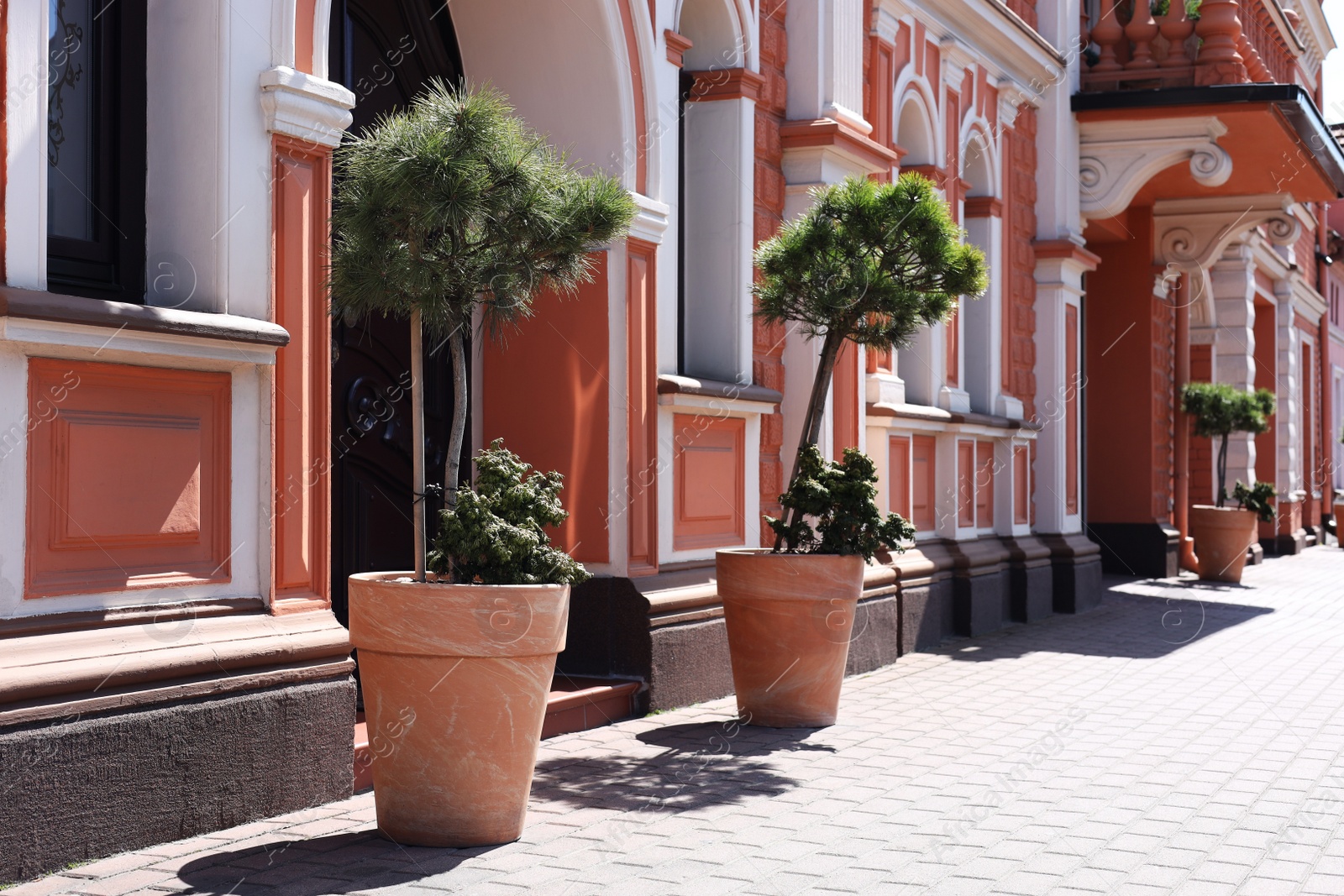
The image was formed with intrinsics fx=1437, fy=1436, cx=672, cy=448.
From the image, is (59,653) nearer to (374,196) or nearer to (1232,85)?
(374,196)

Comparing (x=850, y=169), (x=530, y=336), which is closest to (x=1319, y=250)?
(x=850, y=169)

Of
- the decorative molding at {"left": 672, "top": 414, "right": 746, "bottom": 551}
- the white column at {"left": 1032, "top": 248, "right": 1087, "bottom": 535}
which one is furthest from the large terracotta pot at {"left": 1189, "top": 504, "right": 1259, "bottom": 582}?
the decorative molding at {"left": 672, "top": 414, "right": 746, "bottom": 551}

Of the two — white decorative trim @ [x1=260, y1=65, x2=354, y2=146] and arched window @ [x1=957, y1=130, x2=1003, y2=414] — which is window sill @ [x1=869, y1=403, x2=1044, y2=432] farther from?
white decorative trim @ [x1=260, y1=65, x2=354, y2=146]

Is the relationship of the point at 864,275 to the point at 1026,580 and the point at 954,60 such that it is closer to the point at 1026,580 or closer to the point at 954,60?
the point at 954,60

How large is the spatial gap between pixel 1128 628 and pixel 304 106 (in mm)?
8895

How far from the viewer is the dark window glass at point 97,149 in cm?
472

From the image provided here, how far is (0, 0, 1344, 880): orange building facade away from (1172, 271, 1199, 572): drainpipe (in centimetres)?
292

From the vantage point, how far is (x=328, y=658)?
5.10 m

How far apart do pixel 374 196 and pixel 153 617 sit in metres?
1.52

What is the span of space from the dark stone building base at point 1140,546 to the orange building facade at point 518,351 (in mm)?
2133

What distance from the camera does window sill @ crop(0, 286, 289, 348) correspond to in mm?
4168

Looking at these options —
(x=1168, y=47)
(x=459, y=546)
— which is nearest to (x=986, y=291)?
(x=1168, y=47)

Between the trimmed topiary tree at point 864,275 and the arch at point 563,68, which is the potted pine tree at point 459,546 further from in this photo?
the arch at point 563,68

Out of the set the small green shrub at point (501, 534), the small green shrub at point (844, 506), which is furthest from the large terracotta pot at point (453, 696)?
the small green shrub at point (844, 506)
